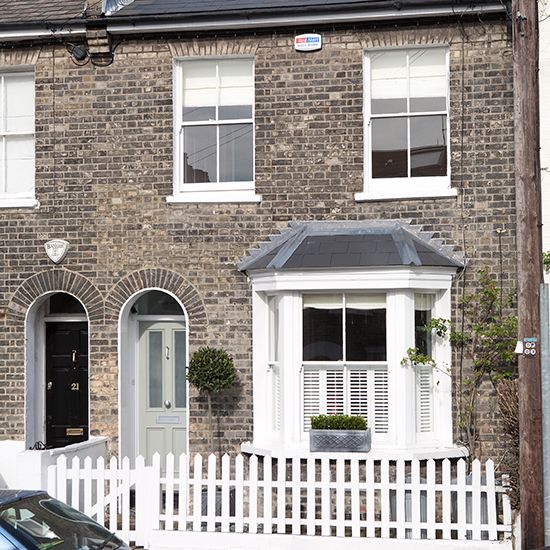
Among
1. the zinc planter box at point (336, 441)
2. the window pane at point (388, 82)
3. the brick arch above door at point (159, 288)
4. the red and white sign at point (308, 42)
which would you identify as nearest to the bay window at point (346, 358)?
the zinc planter box at point (336, 441)

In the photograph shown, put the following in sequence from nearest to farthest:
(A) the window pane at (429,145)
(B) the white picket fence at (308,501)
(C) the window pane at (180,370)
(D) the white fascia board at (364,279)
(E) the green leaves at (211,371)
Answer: (B) the white picket fence at (308,501)
(D) the white fascia board at (364,279)
(E) the green leaves at (211,371)
(A) the window pane at (429,145)
(C) the window pane at (180,370)

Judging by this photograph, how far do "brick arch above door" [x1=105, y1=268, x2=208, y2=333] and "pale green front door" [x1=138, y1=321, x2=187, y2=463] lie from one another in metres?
0.64

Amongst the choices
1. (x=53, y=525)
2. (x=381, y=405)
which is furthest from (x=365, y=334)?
(x=53, y=525)

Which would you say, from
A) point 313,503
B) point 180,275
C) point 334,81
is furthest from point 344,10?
point 313,503

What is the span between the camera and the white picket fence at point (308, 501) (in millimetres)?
10742

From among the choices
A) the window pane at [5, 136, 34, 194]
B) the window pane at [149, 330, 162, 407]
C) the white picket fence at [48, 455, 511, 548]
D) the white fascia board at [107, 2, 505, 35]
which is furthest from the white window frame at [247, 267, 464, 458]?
the window pane at [5, 136, 34, 194]

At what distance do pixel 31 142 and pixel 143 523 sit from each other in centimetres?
556

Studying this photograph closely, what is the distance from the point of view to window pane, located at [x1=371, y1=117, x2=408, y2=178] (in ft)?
43.0

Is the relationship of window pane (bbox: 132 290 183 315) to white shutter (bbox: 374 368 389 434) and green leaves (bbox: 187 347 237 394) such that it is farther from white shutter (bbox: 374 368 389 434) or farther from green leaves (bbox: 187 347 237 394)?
white shutter (bbox: 374 368 389 434)

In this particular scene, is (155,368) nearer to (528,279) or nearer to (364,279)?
(364,279)

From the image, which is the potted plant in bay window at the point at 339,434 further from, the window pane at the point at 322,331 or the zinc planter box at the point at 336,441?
the window pane at the point at 322,331

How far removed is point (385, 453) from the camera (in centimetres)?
1217

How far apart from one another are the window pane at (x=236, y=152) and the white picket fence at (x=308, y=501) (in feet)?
12.8

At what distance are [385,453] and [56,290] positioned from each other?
479cm
